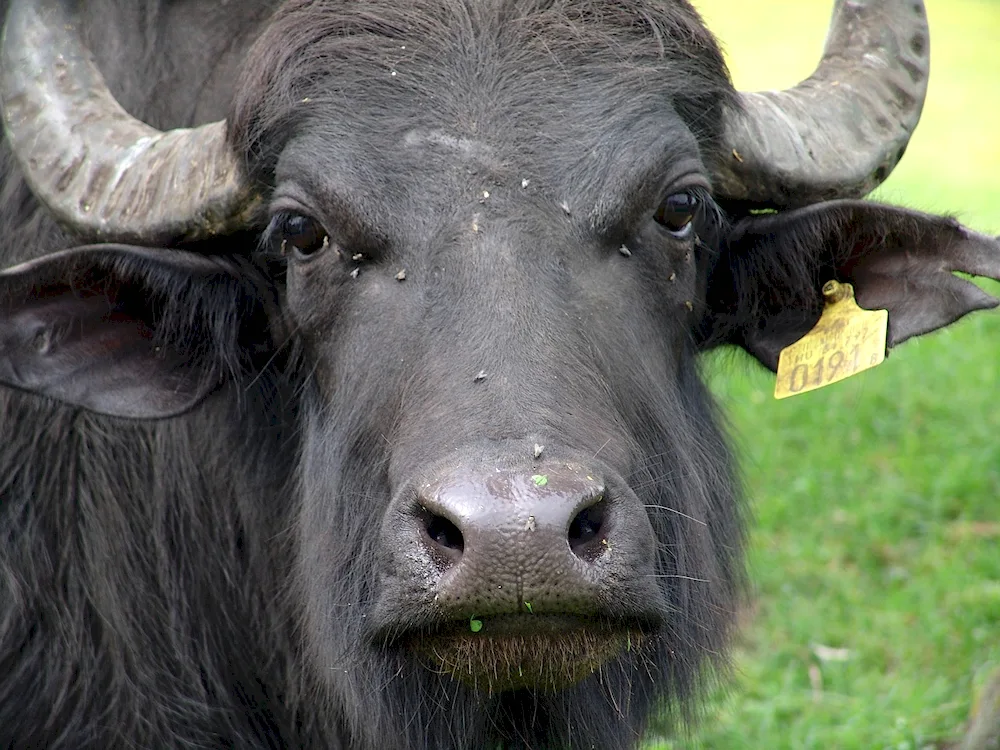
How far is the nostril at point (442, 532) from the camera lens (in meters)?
3.42

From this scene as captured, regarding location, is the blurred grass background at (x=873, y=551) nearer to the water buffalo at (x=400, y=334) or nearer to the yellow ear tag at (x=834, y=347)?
the yellow ear tag at (x=834, y=347)

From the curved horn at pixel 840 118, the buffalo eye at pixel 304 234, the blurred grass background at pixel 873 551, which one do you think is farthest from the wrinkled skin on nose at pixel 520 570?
the blurred grass background at pixel 873 551

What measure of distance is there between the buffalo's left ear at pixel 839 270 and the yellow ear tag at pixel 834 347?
0.07 m

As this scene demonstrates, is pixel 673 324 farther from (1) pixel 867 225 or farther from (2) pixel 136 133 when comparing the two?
(2) pixel 136 133

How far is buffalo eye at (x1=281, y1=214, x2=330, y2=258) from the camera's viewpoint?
14.0 ft

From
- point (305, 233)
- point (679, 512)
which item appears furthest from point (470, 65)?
point (679, 512)

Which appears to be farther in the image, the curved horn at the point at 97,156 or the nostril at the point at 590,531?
the curved horn at the point at 97,156

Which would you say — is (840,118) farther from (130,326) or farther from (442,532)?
(130,326)

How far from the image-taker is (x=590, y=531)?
11.3ft

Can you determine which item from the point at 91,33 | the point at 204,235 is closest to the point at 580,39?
the point at 204,235

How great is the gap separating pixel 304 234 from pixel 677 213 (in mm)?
1154

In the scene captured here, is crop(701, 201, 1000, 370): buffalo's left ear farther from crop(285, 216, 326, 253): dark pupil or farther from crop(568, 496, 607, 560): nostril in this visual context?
crop(568, 496, 607, 560): nostril

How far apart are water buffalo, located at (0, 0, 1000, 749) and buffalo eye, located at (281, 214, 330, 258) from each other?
1 centimetres

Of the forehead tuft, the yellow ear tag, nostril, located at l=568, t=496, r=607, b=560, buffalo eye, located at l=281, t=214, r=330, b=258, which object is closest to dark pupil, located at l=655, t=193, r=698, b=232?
the forehead tuft
